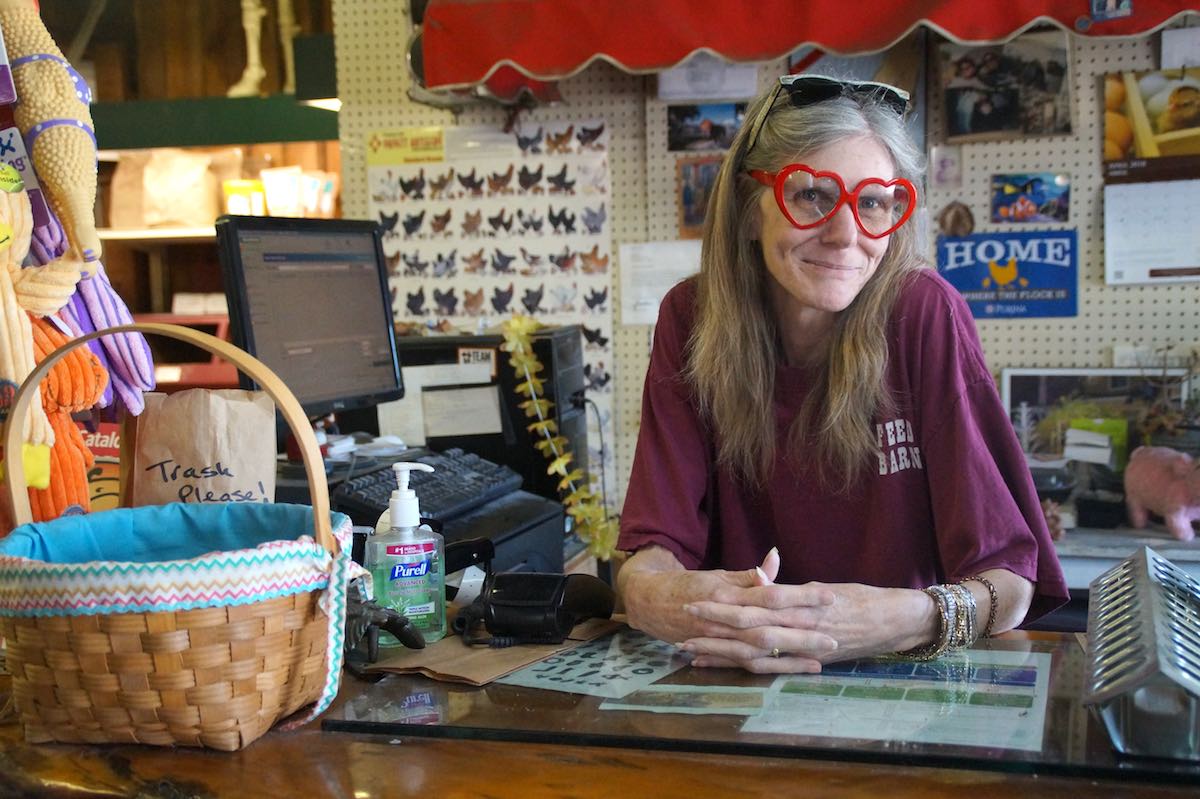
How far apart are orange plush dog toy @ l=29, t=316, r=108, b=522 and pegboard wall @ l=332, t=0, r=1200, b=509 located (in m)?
1.85

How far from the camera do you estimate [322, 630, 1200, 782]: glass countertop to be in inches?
36.9

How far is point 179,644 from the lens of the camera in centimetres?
96

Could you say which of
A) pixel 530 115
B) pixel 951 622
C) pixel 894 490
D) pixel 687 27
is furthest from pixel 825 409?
pixel 530 115

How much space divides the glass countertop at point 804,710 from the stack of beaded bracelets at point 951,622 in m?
0.03

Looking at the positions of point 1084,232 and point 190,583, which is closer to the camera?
point 190,583

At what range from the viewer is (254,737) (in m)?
1.02

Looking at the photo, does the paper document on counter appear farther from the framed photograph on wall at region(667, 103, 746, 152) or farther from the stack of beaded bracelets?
the framed photograph on wall at region(667, 103, 746, 152)

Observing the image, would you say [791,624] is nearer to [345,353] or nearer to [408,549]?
[408,549]

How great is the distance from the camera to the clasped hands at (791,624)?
1185 mm

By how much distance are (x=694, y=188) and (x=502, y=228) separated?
0.56 metres

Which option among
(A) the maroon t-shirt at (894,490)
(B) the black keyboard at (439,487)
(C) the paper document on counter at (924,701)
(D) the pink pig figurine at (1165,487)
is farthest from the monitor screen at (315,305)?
(D) the pink pig figurine at (1165,487)

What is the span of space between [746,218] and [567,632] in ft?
2.10

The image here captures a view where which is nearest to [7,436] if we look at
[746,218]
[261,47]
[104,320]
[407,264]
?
[104,320]

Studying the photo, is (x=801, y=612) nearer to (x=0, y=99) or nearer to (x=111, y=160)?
(x=0, y=99)
